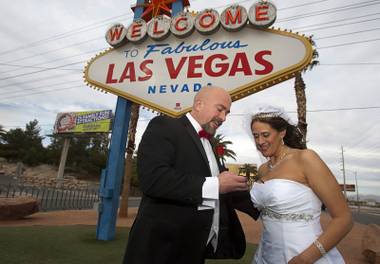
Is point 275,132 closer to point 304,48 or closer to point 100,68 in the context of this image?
point 304,48

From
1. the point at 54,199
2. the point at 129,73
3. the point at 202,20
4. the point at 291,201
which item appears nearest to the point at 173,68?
the point at 129,73

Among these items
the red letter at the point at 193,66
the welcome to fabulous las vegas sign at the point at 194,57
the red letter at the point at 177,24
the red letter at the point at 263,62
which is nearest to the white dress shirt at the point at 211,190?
the welcome to fabulous las vegas sign at the point at 194,57

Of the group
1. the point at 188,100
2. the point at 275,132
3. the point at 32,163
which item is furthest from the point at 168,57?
the point at 32,163

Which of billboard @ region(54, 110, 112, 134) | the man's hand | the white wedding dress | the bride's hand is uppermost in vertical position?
billboard @ region(54, 110, 112, 134)

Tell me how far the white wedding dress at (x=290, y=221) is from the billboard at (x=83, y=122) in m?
32.3

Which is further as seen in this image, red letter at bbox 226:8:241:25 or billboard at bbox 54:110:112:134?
billboard at bbox 54:110:112:134

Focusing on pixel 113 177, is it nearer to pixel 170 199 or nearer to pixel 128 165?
pixel 170 199

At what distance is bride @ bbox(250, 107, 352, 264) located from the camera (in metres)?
1.88

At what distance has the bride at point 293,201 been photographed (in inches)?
74.0

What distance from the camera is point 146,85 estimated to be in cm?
659

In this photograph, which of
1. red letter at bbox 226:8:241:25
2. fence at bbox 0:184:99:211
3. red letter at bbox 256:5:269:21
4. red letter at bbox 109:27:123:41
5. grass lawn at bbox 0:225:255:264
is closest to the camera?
grass lawn at bbox 0:225:255:264

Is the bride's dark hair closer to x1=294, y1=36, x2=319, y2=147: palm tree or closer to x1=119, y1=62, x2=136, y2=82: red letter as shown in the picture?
x1=119, y1=62, x2=136, y2=82: red letter

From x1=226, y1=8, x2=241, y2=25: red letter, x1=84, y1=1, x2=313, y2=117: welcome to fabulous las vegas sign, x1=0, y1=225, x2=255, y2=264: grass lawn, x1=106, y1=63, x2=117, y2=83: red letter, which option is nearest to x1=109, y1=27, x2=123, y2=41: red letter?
x1=84, y1=1, x2=313, y2=117: welcome to fabulous las vegas sign

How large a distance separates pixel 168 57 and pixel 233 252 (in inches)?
210
